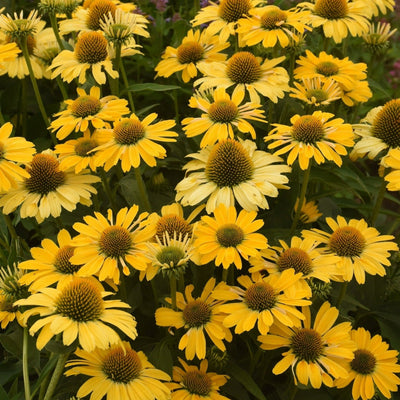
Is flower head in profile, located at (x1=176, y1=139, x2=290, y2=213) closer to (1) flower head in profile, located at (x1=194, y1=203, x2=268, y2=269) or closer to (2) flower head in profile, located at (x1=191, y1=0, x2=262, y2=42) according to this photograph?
(1) flower head in profile, located at (x1=194, y1=203, x2=268, y2=269)

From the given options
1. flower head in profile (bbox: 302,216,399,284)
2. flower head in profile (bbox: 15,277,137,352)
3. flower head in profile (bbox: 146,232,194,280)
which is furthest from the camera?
flower head in profile (bbox: 302,216,399,284)

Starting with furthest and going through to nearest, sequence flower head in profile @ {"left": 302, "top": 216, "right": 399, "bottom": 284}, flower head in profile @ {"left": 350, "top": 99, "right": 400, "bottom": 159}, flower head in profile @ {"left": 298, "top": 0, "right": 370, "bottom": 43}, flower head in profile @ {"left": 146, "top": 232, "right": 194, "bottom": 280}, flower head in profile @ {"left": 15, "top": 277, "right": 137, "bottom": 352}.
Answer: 1. flower head in profile @ {"left": 298, "top": 0, "right": 370, "bottom": 43}
2. flower head in profile @ {"left": 350, "top": 99, "right": 400, "bottom": 159}
3. flower head in profile @ {"left": 302, "top": 216, "right": 399, "bottom": 284}
4. flower head in profile @ {"left": 146, "top": 232, "right": 194, "bottom": 280}
5. flower head in profile @ {"left": 15, "top": 277, "right": 137, "bottom": 352}

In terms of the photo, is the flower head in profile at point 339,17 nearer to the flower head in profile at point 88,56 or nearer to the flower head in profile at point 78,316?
the flower head in profile at point 88,56

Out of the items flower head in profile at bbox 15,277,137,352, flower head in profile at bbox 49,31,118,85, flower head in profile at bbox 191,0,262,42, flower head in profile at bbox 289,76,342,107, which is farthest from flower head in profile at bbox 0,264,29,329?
flower head in profile at bbox 191,0,262,42

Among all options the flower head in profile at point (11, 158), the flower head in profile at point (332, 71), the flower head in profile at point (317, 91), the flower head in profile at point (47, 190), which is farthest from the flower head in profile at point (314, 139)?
the flower head in profile at point (11, 158)

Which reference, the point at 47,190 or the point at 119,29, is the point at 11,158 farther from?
the point at 119,29

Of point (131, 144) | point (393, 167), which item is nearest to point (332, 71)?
point (393, 167)
